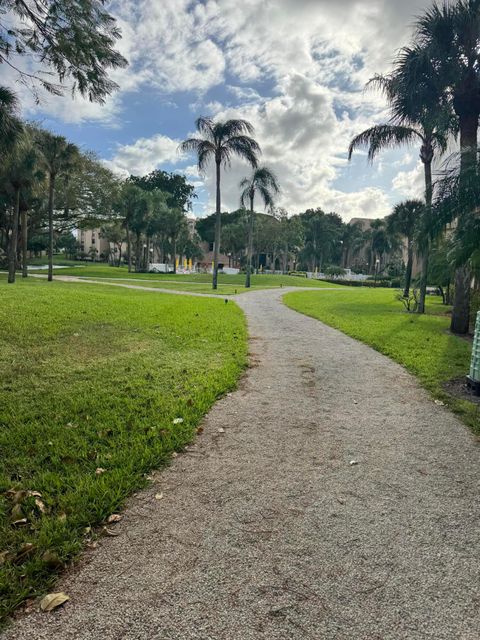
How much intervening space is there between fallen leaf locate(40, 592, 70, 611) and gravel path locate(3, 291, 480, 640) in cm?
4

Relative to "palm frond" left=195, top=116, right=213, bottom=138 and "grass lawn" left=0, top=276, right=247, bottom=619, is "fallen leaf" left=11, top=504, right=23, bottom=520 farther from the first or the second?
"palm frond" left=195, top=116, right=213, bottom=138

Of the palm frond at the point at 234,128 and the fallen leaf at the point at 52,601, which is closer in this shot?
the fallen leaf at the point at 52,601

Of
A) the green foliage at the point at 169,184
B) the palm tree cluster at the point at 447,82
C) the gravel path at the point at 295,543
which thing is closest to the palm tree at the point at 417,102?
the palm tree cluster at the point at 447,82

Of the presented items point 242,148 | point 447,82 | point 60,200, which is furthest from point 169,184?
point 447,82

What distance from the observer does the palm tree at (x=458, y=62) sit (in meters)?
10.4

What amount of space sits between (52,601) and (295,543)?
4.25ft

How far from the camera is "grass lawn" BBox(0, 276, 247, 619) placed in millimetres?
2293

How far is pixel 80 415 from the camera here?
13.3 feet

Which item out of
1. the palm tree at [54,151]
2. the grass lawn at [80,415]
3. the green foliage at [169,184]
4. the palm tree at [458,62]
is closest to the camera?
the grass lawn at [80,415]

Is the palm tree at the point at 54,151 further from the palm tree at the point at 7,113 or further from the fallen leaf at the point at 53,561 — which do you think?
the fallen leaf at the point at 53,561

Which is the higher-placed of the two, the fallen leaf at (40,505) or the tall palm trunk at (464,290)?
the tall palm trunk at (464,290)

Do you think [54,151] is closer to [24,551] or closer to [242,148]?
[242,148]

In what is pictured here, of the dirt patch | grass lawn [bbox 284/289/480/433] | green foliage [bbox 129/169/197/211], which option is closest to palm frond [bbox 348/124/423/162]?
grass lawn [bbox 284/289/480/433]

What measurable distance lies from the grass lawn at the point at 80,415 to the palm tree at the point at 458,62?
710 centimetres
